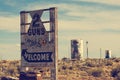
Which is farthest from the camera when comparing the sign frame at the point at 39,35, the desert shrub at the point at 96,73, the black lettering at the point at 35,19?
the desert shrub at the point at 96,73

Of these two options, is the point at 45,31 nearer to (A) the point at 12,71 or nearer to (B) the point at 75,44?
(A) the point at 12,71

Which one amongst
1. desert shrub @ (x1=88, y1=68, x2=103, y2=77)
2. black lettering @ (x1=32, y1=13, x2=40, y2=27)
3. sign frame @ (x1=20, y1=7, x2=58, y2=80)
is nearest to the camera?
sign frame @ (x1=20, y1=7, x2=58, y2=80)

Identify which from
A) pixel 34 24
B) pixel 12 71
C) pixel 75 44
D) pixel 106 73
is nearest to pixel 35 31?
pixel 34 24

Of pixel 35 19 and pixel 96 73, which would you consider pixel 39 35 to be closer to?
pixel 35 19

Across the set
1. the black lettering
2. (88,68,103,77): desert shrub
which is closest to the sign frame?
the black lettering

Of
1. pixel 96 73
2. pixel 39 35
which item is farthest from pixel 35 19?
pixel 96 73

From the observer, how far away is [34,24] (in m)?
21.1

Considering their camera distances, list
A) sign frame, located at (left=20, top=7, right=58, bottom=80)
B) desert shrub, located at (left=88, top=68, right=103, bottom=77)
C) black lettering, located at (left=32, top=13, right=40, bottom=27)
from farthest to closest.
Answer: desert shrub, located at (left=88, top=68, right=103, bottom=77) → black lettering, located at (left=32, top=13, right=40, bottom=27) → sign frame, located at (left=20, top=7, right=58, bottom=80)

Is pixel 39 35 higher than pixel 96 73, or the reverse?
pixel 39 35

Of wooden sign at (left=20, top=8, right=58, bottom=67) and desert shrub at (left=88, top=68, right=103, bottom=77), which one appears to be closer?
wooden sign at (left=20, top=8, right=58, bottom=67)

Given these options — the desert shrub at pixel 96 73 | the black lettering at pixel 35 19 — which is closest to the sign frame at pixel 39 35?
the black lettering at pixel 35 19

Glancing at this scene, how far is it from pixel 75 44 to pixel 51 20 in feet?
115

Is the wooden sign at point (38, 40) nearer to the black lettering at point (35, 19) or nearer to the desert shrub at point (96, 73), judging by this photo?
the black lettering at point (35, 19)

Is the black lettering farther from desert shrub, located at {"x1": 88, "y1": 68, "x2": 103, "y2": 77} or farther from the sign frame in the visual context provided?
desert shrub, located at {"x1": 88, "y1": 68, "x2": 103, "y2": 77}
